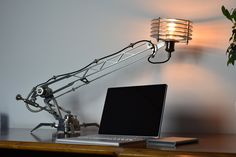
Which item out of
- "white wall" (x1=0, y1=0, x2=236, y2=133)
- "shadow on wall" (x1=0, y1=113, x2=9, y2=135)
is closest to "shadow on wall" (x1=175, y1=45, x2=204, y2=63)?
"white wall" (x1=0, y1=0, x2=236, y2=133)

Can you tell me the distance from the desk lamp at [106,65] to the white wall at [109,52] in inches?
1.7

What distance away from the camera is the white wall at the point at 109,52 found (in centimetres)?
156

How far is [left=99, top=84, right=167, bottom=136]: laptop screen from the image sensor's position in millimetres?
1244

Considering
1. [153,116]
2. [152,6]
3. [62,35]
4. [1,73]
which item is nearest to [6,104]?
[1,73]

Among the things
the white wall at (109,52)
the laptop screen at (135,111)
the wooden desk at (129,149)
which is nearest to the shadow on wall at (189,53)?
the white wall at (109,52)

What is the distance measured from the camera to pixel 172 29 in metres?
1.48

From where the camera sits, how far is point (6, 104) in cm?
204

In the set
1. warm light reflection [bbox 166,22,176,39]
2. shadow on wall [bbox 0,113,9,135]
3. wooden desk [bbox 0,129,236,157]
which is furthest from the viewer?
shadow on wall [bbox 0,113,9,135]

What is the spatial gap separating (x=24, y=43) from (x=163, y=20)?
83 centimetres

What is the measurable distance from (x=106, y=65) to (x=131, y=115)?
0.49m

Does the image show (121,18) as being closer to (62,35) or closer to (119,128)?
(62,35)

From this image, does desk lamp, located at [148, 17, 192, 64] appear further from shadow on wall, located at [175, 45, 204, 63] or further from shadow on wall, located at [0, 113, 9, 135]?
shadow on wall, located at [0, 113, 9, 135]

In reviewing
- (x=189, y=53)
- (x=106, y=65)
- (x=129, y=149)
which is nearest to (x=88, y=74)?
(x=106, y=65)

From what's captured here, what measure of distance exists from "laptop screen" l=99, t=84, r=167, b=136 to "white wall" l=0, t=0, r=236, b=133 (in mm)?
313
